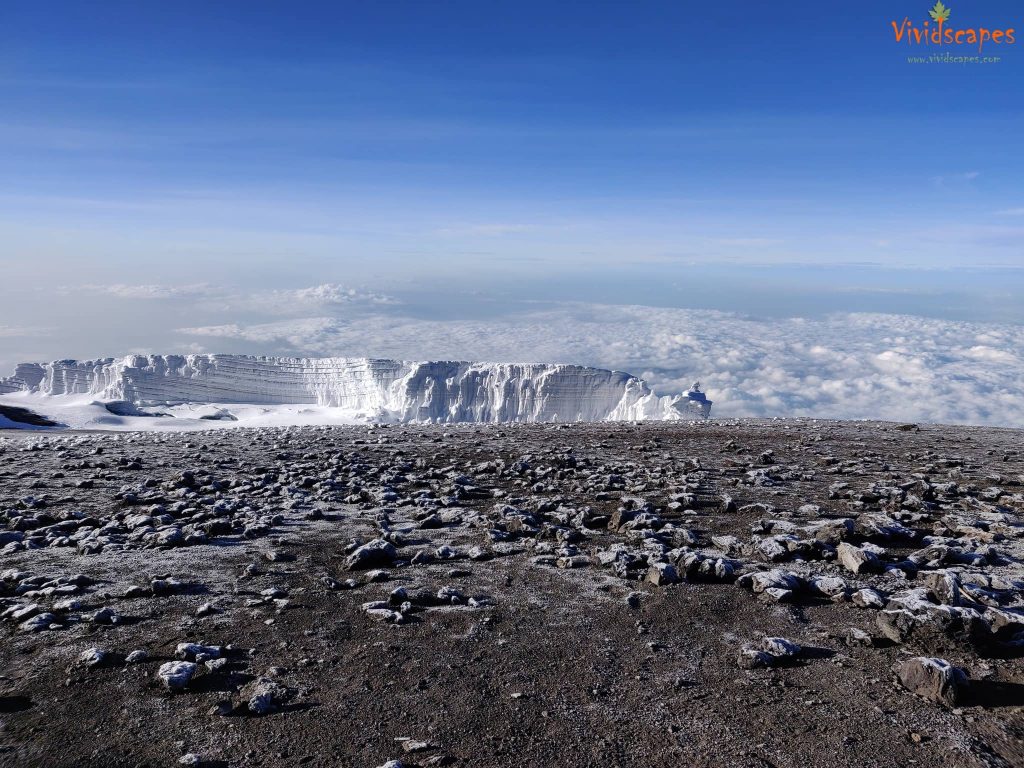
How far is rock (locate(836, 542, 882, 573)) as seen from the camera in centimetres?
815

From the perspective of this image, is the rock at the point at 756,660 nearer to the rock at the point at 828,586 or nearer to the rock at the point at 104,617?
the rock at the point at 828,586

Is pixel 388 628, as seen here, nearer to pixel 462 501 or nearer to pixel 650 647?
pixel 650 647

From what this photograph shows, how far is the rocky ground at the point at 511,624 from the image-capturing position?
493 centimetres

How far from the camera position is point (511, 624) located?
22.9ft

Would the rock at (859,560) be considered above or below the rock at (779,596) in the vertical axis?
above

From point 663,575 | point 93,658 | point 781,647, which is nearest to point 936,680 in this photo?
point 781,647

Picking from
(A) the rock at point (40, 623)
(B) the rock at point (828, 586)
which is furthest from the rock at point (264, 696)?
(B) the rock at point (828, 586)

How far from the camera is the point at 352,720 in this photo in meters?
5.18

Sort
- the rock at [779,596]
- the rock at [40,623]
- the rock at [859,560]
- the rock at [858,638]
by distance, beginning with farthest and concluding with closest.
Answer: the rock at [859,560]
the rock at [779,596]
the rock at [40,623]
the rock at [858,638]

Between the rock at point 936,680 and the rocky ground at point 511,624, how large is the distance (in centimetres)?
2

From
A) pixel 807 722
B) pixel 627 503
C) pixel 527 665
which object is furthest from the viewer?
pixel 627 503

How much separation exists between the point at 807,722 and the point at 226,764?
4.46 meters

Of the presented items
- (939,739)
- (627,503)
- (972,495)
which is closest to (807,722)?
(939,739)

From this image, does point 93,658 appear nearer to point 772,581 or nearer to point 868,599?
point 772,581
